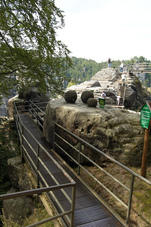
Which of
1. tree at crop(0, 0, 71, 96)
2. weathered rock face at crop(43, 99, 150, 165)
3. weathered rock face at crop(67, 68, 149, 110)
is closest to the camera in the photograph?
weathered rock face at crop(43, 99, 150, 165)

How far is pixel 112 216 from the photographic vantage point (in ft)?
12.6

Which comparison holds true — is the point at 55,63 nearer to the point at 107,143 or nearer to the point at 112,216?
the point at 107,143

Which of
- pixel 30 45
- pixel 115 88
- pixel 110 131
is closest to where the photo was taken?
pixel 110 131

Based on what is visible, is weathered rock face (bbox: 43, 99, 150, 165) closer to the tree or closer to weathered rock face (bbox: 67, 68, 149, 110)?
the tree

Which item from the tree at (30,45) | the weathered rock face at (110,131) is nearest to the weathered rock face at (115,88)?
the tree at (30,45)

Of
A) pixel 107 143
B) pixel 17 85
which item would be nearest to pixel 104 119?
pixel 107 143

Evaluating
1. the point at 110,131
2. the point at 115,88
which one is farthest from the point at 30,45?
the point at 115,88

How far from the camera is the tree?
8008 millimetres

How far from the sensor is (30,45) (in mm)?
9055

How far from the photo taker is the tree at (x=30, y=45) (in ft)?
26.3

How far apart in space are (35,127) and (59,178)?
5705 millimetres

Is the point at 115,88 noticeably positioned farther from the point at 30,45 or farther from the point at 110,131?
the point at 110,131

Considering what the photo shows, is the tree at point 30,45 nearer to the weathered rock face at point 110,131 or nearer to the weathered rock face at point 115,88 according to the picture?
the weathered rock face at point 110,131

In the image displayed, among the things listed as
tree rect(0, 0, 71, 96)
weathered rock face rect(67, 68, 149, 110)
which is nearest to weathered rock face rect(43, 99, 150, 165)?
tree rect(0, 0, 71, 96)
